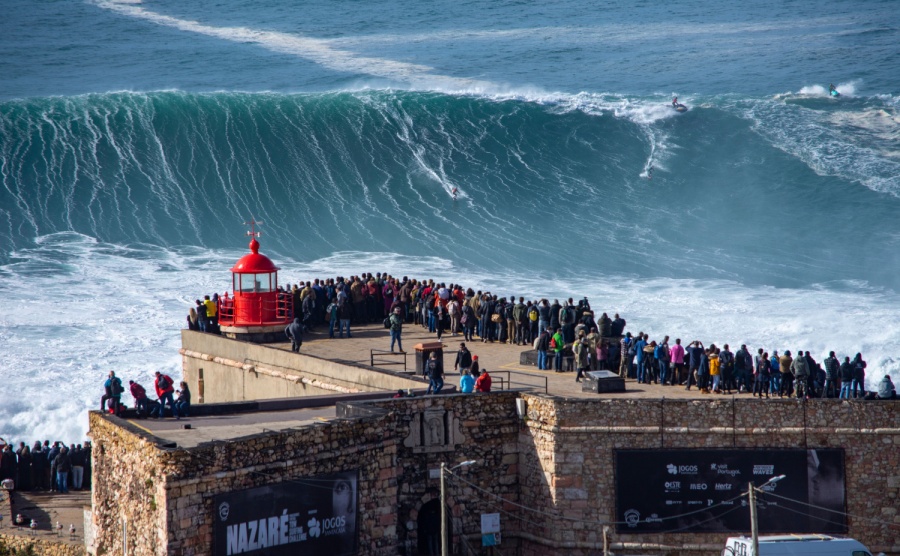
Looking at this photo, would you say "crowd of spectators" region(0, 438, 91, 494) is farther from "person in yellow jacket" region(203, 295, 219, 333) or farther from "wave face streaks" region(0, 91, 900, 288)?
"wave face streaks" region(0, 91, 900, 288)

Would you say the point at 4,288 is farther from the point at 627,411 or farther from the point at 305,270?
the point at 627,411

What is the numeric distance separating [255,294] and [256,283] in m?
0.32

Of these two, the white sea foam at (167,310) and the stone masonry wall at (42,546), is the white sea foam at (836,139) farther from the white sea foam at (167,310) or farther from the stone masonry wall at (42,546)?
the stone masonry wall at (42,546)

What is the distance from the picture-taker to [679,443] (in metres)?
25.1

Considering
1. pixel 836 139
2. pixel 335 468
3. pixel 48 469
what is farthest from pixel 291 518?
pixel 836 139

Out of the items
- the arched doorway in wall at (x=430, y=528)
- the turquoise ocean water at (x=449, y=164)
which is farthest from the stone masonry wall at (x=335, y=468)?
the turquoise ocean water at (x=449, y=164)

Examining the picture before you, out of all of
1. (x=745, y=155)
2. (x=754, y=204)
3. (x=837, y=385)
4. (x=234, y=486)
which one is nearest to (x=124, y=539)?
(x=234, y=486)

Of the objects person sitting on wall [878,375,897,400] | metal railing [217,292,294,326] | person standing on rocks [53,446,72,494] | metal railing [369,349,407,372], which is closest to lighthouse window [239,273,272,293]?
metal railing [217,292,294,326]

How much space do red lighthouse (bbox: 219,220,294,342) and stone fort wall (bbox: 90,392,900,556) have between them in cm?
764

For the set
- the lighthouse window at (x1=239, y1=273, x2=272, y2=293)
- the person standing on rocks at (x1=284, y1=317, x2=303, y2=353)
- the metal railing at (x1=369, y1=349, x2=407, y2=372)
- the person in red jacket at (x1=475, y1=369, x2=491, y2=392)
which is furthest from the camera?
the lighthouse window at (x1=239, y1=273, x2=272, y2=293)

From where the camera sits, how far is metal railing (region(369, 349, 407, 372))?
2880cm

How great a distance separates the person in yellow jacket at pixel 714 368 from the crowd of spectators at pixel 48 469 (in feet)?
45.5

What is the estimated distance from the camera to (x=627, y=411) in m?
25.1

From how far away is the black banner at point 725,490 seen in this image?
24.8 meters
